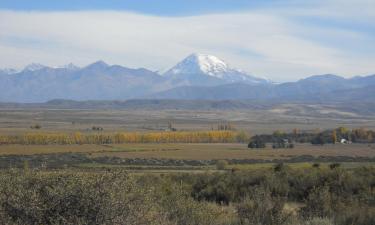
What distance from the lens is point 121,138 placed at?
112 metres

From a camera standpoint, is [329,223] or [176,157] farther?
[176,157]

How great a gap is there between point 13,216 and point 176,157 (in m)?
69.0

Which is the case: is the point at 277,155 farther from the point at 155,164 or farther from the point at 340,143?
the point at 340,143

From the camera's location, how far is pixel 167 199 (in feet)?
46.4

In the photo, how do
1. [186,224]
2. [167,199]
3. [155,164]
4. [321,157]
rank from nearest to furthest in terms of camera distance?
[186,224], [167,199], [155,164], [321,157]

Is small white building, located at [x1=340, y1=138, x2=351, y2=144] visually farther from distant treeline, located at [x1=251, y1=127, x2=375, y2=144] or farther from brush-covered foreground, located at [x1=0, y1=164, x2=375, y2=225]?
brush-covered foreground, located at [x1=0, y1=164, x2=375, y2=225]

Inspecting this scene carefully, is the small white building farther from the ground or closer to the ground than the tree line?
closer to the ground

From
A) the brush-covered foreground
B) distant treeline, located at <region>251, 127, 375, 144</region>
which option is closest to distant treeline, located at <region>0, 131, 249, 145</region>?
distant treeline, located at <region>251, 127, 375, 144</region>

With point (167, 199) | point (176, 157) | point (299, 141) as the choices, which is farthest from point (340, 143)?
point (167, 199)

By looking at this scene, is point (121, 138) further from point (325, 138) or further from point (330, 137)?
point (330, 137)

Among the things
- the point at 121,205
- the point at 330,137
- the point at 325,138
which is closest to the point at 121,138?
the point at 325,138

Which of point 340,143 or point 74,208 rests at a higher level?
point 74,208

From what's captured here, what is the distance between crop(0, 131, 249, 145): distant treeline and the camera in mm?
106744

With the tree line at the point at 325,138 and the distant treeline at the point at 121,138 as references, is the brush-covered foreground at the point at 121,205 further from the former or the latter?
the distant treeline at the point at 121,138
